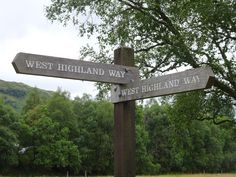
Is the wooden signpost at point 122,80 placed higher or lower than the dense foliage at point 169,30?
lower

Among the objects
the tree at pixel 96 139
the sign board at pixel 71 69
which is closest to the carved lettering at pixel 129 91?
the sign board at pixel 71 69


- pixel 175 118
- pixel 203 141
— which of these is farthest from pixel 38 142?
pixel 175 118

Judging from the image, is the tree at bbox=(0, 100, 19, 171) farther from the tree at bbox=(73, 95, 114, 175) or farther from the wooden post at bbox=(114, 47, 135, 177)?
the wooden post at bbox=(114, 47, 135, 177)

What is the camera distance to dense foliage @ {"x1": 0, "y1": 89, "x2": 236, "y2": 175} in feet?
219

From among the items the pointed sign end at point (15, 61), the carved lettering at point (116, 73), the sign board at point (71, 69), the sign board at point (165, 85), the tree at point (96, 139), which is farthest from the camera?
the tree at point (96, 139)

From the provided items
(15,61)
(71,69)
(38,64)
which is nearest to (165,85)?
(71,69)

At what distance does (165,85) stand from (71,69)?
1339 mm

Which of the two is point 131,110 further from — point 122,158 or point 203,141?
point 203,141

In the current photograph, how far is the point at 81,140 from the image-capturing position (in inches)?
3000

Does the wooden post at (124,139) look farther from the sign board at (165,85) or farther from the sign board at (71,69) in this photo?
the sign board at (71,69)

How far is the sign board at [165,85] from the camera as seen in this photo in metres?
5.69

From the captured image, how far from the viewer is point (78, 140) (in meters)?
75.6

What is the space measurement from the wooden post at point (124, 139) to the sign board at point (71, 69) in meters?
0.28

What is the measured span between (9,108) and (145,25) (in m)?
57.4
